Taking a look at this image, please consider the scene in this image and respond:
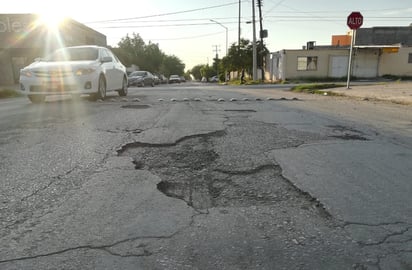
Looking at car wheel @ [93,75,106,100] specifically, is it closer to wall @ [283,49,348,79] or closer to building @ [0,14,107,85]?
building @ [0,14,107,85]

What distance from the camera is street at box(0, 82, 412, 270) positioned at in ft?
7.04

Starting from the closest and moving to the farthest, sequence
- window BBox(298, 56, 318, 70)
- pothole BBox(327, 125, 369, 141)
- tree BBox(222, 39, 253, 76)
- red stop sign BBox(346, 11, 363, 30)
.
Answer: pothole BBox(327, 125, 369, 141) → red stop sign BBox(346, 11, 363, 30) → window BBox(298, 56, 318, 70) → tree BBox(222, 39, 253, 76)

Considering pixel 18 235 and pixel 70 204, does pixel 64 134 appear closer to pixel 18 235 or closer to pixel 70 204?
pixel 70 204

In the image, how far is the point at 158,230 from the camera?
243cm

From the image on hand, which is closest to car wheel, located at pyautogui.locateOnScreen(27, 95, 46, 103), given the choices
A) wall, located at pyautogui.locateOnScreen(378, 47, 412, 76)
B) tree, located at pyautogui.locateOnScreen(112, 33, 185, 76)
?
wall, located at pyautogui.locateOnScreen(378, 47, 412, 76)

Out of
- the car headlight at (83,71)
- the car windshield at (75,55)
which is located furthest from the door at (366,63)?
the car headlight at (83,71)

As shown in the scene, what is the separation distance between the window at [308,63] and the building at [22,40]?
22.4 m

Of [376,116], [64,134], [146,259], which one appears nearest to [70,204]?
[146,259]

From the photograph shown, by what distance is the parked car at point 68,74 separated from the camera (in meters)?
9.27

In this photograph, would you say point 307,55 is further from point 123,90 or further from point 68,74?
point 68,74

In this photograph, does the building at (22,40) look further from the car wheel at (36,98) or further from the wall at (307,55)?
the car wheel at (36,98)

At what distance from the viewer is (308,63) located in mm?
36156

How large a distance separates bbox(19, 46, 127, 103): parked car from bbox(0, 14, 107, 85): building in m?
24.6

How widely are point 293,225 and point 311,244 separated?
0.87ft
